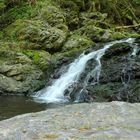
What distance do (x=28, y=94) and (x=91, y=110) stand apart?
12721 mm

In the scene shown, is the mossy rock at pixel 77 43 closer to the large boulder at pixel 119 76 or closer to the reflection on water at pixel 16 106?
the large boulder at pixel 119 76

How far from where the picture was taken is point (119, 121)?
353 cm

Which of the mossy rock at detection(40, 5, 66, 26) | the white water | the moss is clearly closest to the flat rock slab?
the white water

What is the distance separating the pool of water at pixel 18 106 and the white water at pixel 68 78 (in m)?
0.87

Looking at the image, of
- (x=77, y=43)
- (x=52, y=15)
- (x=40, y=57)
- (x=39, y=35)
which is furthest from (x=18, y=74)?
(x=52, y=15)

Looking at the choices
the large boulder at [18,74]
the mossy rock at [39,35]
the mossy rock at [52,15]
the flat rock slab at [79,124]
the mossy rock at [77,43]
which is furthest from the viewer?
the mossy rock at [52,15]

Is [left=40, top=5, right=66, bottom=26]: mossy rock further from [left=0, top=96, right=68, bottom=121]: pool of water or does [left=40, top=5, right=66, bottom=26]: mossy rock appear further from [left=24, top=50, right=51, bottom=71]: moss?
[left=0, top=96, right=68, bottom=121]: pool of water

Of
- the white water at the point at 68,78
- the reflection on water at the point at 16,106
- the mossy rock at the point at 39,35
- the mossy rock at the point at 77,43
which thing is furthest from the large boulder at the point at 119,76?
the mossy rock at the point at 39,35

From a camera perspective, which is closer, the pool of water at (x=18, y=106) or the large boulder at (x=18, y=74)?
the pool of water at (x=18, y=106)

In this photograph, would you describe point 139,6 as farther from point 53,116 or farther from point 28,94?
point 53,116

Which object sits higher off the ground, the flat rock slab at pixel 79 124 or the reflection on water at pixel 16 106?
the flat rock slab at pixel 79 124

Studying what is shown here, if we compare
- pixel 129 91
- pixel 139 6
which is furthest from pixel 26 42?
pixel 139 6

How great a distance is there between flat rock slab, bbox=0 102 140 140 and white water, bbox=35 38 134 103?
10.5 metres

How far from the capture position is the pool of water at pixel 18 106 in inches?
463
